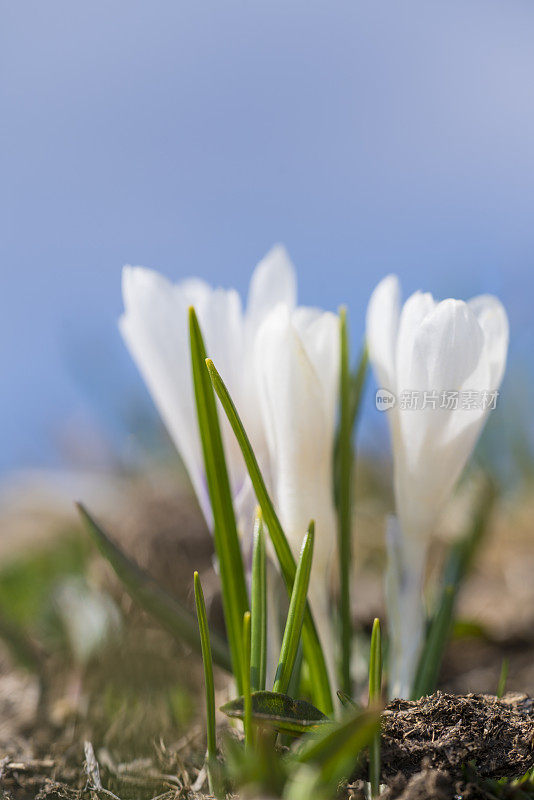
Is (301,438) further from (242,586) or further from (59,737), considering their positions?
(59,737)

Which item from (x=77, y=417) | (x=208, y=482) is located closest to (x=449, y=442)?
(x=208, y=482)

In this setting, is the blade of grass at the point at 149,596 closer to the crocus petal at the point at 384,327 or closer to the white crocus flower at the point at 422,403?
the white crocus flower at the point at 422,403

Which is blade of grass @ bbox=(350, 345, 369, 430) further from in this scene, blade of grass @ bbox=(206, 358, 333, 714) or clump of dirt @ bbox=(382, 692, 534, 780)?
clump of dirt @ bbox=(382, 692, 534, 780)

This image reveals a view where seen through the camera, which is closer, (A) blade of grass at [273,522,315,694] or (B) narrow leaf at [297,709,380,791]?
(B) narrow leaf at [297,709,380,791]

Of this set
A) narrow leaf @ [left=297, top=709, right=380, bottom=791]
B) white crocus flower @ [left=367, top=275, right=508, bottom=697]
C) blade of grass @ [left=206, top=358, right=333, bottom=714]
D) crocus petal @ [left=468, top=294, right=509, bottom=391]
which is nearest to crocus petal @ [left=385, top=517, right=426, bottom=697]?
white crocus flower @ [left=367, top=275, right=508, bottom=697]

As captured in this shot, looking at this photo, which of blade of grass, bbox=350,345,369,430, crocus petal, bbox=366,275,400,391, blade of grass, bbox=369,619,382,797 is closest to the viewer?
blade of grass, bbox=369,619,382,797
